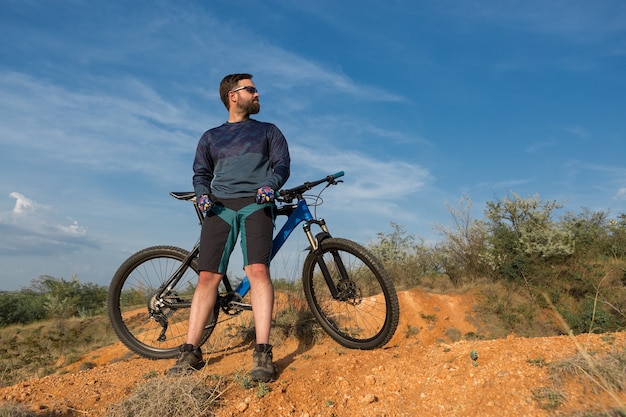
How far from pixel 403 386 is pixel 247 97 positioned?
2.84 meters

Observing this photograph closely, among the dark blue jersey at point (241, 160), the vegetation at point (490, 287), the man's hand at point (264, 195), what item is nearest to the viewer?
the man's hand at point (264, 195)

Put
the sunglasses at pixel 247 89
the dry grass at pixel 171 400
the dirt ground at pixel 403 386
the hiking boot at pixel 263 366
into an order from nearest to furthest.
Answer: the dirt ground at pixel 403 386 < the dry grass at pixel 171 400 < the hiking boot at pixel 263 366 < the sunglasses at pixel 247 89

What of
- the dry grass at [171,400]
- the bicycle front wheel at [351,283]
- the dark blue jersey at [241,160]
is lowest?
the dry grass at [171,400]

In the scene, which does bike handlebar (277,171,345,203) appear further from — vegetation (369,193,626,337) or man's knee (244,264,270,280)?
vegetation (369,193,626,337)

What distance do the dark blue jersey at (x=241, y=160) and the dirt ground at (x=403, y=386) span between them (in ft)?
5.24

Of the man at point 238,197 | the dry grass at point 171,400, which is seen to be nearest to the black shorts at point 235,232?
the man at point 238,197

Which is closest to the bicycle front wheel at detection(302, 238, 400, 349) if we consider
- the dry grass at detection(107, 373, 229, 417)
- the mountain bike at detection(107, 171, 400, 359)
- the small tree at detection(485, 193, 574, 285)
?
the mountain bike at detection(107, 171, 400, 359)

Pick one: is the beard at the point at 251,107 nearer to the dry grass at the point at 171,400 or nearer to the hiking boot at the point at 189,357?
the hiking boot at the point at 189,357

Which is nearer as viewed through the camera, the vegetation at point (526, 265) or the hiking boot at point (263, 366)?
the hiking boot at point (263, 366)

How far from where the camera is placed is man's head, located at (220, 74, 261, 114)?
425 cm

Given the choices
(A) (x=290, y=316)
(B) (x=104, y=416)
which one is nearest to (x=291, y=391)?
(B) (x=104, y=416)

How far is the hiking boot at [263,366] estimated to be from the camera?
3.40m

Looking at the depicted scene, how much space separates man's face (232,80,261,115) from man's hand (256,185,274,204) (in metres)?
0.99

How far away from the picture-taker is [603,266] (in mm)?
9844
